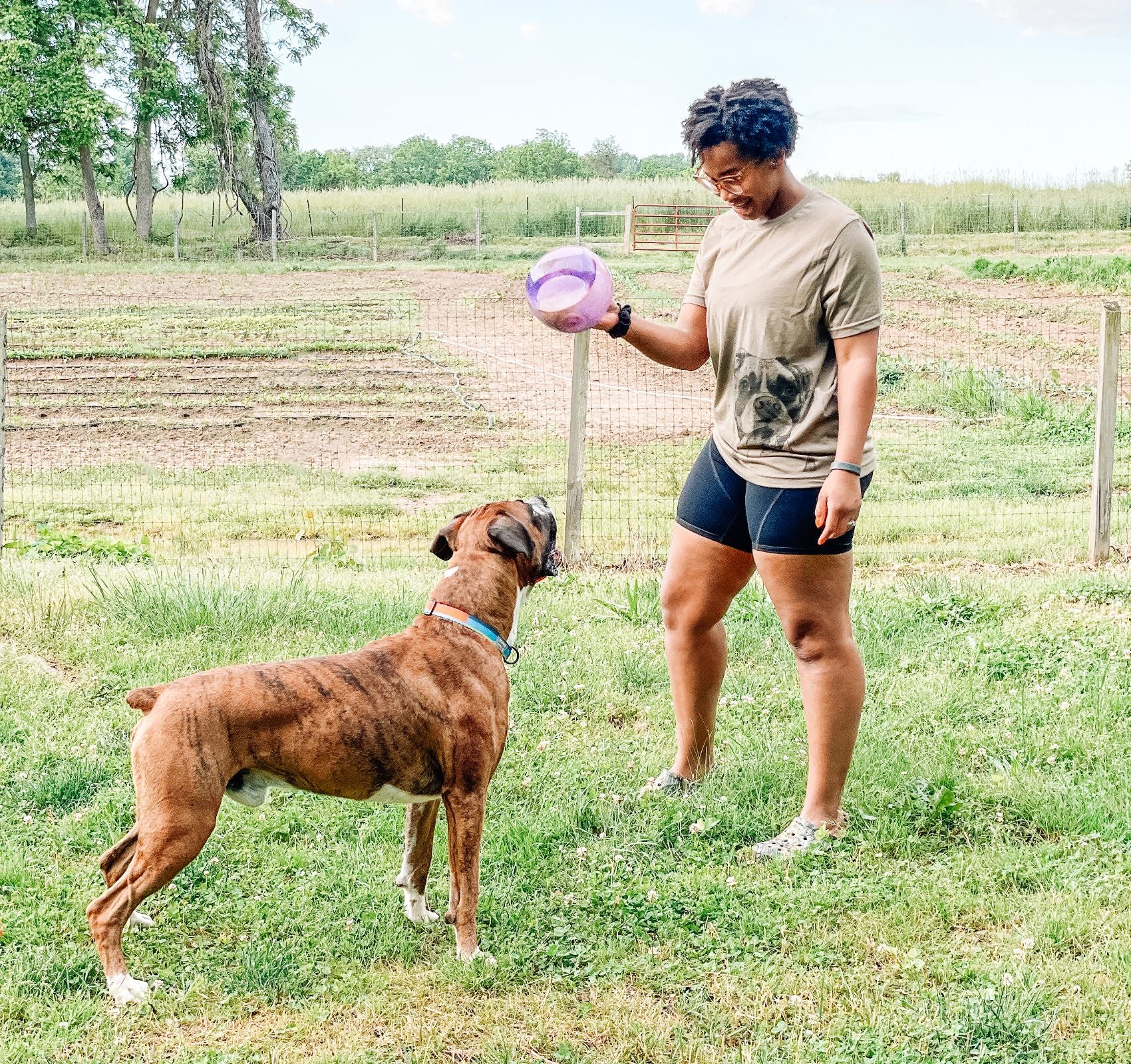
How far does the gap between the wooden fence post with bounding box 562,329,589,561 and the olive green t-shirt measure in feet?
13.1

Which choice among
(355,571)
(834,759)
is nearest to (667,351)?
(834,759)

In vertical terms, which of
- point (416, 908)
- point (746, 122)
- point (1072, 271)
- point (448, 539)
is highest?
point (746, 122)

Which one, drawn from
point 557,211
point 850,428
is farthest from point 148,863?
point 557,211

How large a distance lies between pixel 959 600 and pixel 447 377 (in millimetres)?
10557

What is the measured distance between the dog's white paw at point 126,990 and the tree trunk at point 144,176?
36.5m

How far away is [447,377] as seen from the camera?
15.8 m

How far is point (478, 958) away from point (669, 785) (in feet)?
3.82

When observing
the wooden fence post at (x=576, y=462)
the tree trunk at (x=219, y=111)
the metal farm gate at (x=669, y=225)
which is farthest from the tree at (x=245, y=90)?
the wooden fence post at (x=576, y=462)

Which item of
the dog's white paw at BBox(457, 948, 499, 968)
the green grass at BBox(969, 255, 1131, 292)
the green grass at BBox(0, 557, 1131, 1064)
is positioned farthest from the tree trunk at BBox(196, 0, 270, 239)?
the dog's white paw at BBox(457, 948, 499, 968)

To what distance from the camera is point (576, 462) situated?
7.84 meters

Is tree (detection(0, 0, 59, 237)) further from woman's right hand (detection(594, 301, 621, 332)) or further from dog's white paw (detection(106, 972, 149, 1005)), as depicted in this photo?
dog's white paw (detection(106, 972, 149, 1005))

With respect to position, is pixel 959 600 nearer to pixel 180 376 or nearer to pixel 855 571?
pixel 855 571

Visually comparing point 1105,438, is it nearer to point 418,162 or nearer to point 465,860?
point 465,860

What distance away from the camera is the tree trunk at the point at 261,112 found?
36.7m
